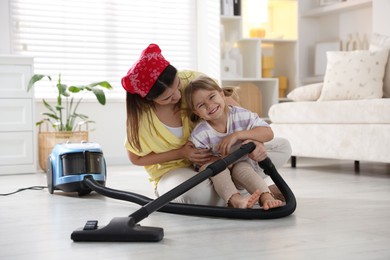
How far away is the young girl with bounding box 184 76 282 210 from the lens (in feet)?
6.36

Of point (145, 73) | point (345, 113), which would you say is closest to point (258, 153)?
point (145, 73)

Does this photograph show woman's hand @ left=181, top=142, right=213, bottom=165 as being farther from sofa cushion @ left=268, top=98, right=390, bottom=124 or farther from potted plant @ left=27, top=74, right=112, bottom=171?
potted plant @ left=27, top=74, right=112, bottom=171

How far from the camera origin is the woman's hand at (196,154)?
2.02 metres

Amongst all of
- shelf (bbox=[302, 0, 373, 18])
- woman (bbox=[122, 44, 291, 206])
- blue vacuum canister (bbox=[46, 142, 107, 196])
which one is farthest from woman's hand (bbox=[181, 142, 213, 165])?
shelf (bbox=[302, 0, 373, 18])

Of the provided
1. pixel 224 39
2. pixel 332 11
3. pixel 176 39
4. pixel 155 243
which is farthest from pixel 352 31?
pixel 155 243

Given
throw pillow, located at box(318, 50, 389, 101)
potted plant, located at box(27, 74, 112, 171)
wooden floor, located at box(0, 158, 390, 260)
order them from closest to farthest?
wooden floor, located at box(0, 158, 390, 260) → throw pillow, located at box(318, 50, 389, 101) → potted plant, located at box(27, 74, 112, 171)

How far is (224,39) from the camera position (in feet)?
15.2

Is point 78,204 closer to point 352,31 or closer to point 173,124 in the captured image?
point 173,124

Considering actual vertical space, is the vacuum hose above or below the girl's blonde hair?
below

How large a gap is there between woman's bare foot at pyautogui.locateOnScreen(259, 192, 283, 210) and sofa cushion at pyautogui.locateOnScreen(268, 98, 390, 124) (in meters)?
1.41

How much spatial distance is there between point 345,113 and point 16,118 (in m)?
2.10

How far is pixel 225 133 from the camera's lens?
2057 mm

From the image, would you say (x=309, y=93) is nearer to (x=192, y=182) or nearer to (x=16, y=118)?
(x=16, y=118)

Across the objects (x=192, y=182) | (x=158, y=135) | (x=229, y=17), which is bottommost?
(x=192, y=182)
